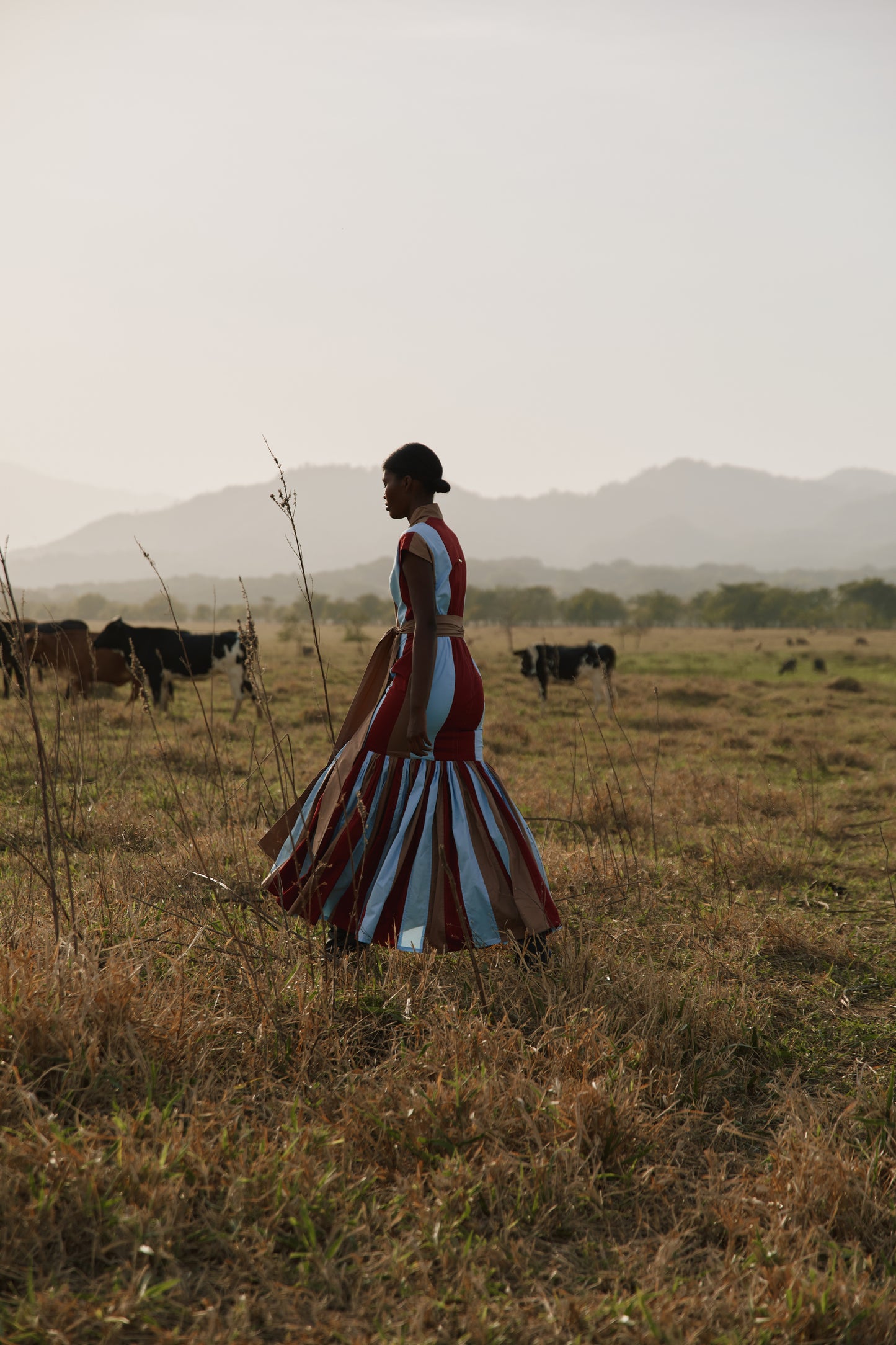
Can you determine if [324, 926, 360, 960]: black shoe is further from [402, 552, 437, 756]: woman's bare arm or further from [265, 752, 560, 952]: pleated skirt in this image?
[402, 552, 437, 756]: woman's bare arm

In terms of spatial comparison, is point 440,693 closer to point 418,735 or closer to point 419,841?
point 418,735

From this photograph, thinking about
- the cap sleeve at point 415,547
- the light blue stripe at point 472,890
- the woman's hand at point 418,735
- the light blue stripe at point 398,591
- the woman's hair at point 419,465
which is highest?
the woman's hair at point 419,465

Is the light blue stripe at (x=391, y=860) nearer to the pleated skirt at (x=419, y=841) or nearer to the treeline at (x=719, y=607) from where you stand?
the pleated skirt at (x=419, y=841)

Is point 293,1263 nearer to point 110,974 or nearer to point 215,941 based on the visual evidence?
point 110,974

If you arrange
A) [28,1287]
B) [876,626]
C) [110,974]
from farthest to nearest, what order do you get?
[876,626]
[110,974]
[28,1287]

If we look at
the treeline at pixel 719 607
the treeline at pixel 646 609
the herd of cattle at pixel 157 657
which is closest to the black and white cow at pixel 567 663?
the herd of cattle at pixel 157 657

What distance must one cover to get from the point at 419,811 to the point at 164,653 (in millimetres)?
10558

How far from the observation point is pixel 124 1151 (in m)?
2.18

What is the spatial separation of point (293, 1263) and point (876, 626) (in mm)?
83621

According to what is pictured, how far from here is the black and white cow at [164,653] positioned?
41.0 ft

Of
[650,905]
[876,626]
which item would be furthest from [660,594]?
[650,905]

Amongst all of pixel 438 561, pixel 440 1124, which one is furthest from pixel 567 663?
pixel 440 1124

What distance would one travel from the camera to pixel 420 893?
311cm

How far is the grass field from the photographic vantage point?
1.90 meters
